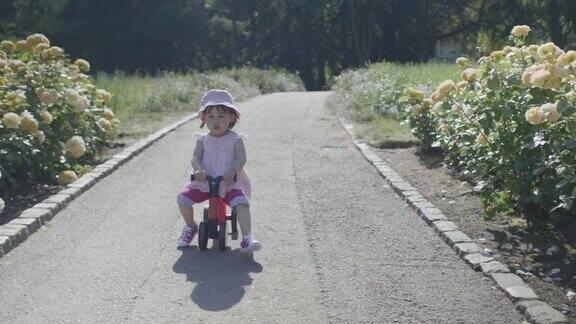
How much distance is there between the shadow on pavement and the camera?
18.2 ft

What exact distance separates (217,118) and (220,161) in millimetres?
363

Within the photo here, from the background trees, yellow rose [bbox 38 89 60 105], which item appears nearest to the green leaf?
yellow rose [bbox 38 89 60 105]

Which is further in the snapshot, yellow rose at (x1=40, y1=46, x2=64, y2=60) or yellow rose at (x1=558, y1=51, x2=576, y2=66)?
yellow rose at (x1=40, y1=46, x2=64, y2=60)

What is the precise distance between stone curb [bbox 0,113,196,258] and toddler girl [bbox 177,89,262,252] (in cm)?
145

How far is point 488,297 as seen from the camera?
552 centimetres

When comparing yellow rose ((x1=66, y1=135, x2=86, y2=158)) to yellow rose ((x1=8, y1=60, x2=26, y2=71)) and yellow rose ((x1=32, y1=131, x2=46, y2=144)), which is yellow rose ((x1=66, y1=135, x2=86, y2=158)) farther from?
yellow rose ((x1=8, y1=60, x2=26, y2=71))

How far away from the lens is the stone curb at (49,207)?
7.04m

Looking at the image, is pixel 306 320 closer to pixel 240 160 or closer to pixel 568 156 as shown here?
pixel 240 160

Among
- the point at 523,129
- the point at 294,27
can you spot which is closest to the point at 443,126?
the point at 523,129

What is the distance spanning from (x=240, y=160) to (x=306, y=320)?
2.03 metres

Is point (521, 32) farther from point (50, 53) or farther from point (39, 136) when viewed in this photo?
point (50, 53)

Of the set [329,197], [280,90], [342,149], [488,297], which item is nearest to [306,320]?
[488,297]

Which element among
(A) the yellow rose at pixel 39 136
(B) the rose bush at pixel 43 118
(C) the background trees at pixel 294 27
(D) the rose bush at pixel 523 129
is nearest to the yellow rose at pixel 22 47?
(B) the rose bush at pixel 43 118

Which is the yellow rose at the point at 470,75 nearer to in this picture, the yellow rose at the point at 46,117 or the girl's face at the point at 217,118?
the girl's face at the point at 217,118
